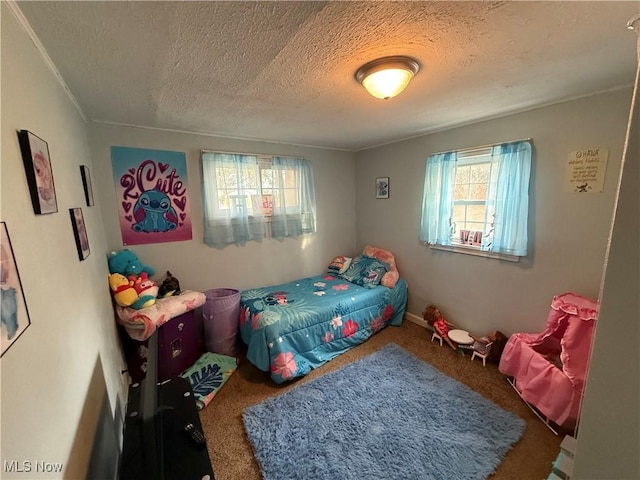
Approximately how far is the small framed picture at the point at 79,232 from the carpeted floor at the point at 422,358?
4.57 feet

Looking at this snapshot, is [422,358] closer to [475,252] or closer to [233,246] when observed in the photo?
[475,252]

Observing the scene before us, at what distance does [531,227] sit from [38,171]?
3.06 m

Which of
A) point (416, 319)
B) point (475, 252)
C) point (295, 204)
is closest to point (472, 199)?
point (475, 252)

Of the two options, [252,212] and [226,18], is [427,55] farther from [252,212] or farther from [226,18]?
[252,212]

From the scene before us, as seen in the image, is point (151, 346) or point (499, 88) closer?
point (151, 346)

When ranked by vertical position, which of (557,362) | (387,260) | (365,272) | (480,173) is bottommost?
(557,362)

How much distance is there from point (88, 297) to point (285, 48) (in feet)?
5.26

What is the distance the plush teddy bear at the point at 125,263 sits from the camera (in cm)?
225

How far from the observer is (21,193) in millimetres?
767

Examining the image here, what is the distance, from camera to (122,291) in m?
2.06

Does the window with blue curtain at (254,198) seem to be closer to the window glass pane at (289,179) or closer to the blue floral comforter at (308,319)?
the window glass pane at (289,179)

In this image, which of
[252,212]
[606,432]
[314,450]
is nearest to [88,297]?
[314,450]

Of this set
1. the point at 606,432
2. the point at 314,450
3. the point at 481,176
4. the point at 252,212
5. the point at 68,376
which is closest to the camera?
the point at 606,432

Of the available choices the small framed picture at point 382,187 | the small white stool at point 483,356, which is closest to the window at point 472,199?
the small framed picture at point 382,187
